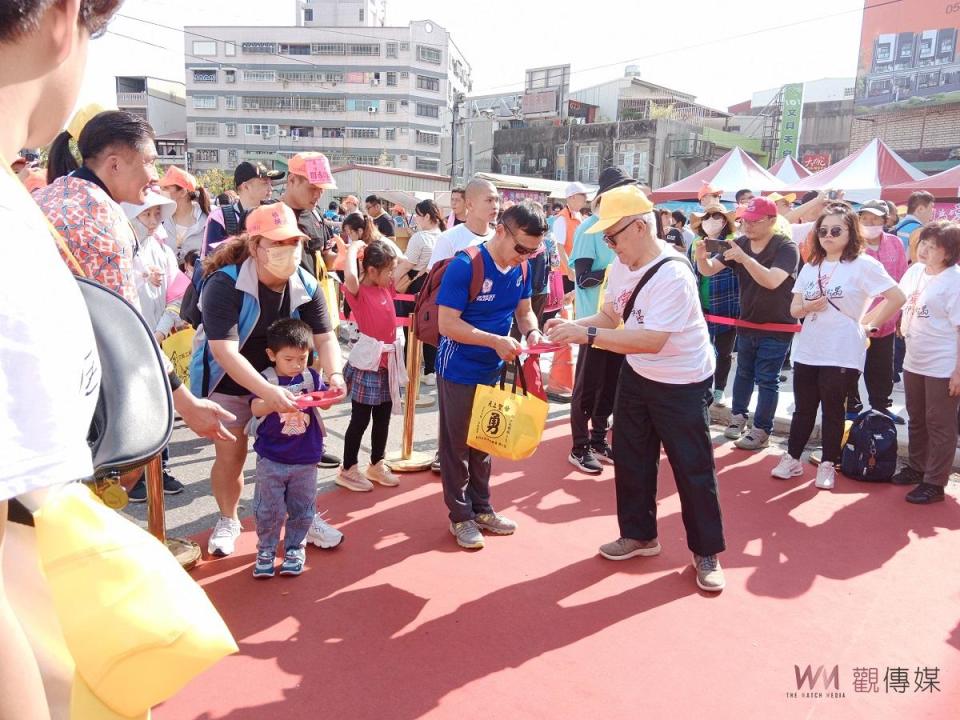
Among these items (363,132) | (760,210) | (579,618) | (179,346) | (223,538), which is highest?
(363,132)

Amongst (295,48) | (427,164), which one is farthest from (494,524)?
(295,48)

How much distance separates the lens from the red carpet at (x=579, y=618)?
9.06 ft

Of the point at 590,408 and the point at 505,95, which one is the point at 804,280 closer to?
the point at 590,408

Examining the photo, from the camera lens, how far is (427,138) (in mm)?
67562

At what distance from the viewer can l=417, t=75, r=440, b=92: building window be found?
6650cm

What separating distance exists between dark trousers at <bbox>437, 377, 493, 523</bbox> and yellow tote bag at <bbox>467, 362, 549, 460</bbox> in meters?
0.18

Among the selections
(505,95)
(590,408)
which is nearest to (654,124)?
(505,95)

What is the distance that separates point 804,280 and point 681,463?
241 cm

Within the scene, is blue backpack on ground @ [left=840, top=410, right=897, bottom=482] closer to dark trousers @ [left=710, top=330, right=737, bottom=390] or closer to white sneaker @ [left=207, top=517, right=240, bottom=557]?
dark trousers @ [left=710, top=330, right=737, bottom=390]

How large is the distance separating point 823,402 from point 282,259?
163 inches

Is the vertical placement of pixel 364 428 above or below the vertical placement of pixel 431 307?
below

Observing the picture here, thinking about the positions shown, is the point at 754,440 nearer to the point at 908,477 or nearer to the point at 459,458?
the point at 908,477

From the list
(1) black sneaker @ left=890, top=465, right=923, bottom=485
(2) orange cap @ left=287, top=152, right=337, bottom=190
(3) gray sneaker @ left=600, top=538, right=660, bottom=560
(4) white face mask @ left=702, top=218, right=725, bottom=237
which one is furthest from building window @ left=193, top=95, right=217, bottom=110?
(3) gray sneaker @ left=600, top=538, right=660, bottom=560

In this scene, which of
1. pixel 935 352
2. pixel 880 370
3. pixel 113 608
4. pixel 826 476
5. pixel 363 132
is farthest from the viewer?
pixel 363 132
